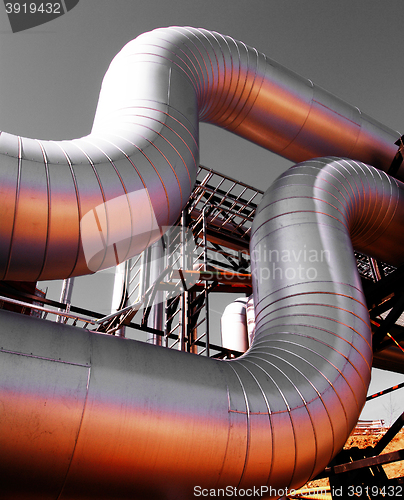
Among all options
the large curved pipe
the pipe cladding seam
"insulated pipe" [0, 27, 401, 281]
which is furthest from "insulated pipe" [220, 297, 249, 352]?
the large curved pipe

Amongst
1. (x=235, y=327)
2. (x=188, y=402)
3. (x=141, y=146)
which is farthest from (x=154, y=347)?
(x=235, y=327)

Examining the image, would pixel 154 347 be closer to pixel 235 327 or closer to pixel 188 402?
pixel 188 402

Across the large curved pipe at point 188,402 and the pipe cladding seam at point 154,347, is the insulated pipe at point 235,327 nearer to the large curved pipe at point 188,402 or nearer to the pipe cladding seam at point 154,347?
the pipe cladding seam at point 154,347

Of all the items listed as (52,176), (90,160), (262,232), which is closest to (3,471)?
(52,176)

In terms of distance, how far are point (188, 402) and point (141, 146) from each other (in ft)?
6.44

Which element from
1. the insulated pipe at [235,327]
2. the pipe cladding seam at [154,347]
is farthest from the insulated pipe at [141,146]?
the insulated pipe at [235,327]

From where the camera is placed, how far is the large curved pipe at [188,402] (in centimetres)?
204

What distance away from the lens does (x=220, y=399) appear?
251 centimetres

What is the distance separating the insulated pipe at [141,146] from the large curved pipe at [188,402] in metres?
0.58

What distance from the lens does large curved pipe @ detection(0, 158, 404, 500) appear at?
6.70 ft

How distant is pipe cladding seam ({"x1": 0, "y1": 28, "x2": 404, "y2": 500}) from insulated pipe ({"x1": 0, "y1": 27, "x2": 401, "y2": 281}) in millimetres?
13

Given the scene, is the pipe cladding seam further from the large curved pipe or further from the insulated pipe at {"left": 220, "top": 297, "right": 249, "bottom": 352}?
the insulated pipe at {"left": 220, "top": 297, "right": 249, "bottom": 352}

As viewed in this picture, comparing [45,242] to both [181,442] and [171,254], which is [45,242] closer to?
[181,442]

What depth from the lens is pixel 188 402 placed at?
2408 mm
